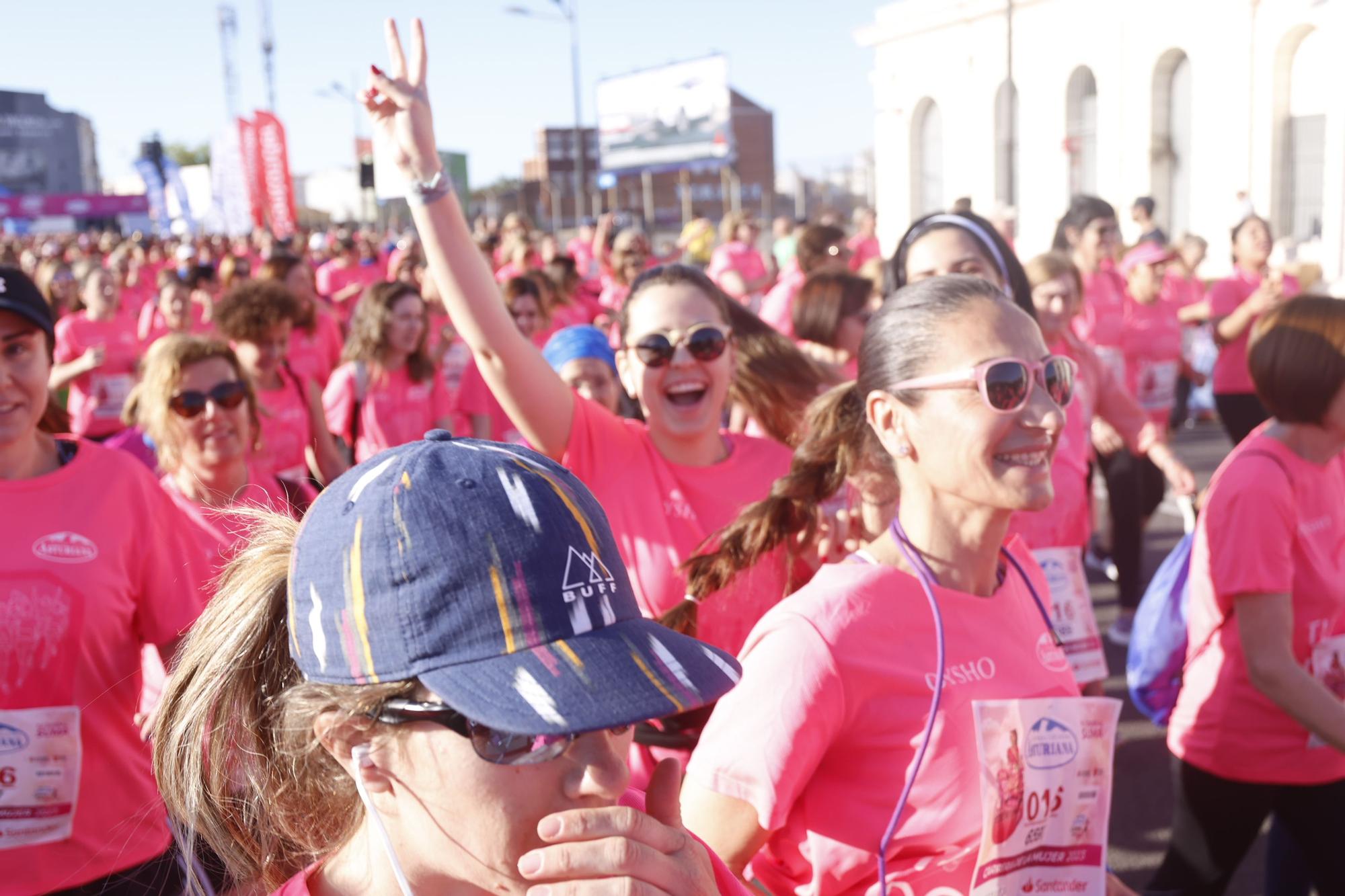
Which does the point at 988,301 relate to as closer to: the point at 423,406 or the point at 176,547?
the point at 176,547

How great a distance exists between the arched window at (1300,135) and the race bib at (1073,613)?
23.0m

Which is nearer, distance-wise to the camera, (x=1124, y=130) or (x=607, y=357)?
(x=607, y=357)

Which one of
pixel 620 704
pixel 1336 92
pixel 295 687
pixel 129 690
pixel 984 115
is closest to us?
pixel 620 704

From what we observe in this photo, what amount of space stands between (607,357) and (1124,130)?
87.7 ft

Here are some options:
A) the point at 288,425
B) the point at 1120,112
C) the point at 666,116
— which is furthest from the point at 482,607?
the point at 666,116

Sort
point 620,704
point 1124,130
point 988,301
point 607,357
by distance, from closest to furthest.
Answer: point 620,704 < point 988,301 < point 607,357 < point 1124,130

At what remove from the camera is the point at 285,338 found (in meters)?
5.53

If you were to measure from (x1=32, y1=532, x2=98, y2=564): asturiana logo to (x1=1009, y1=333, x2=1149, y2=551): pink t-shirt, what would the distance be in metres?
2.39

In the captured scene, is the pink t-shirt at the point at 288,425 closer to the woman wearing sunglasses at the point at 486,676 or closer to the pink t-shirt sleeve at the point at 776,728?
the pink t-shirt sleeve at the point at 776,728

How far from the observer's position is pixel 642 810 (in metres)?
1.52

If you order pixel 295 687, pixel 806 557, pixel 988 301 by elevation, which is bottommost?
pixel 806 557

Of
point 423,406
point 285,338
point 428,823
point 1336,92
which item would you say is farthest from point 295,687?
point 1336,92

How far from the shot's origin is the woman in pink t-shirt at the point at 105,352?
7629 millimetres

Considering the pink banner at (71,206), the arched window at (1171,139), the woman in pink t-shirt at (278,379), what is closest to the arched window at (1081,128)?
the arched window at (1171,139)
